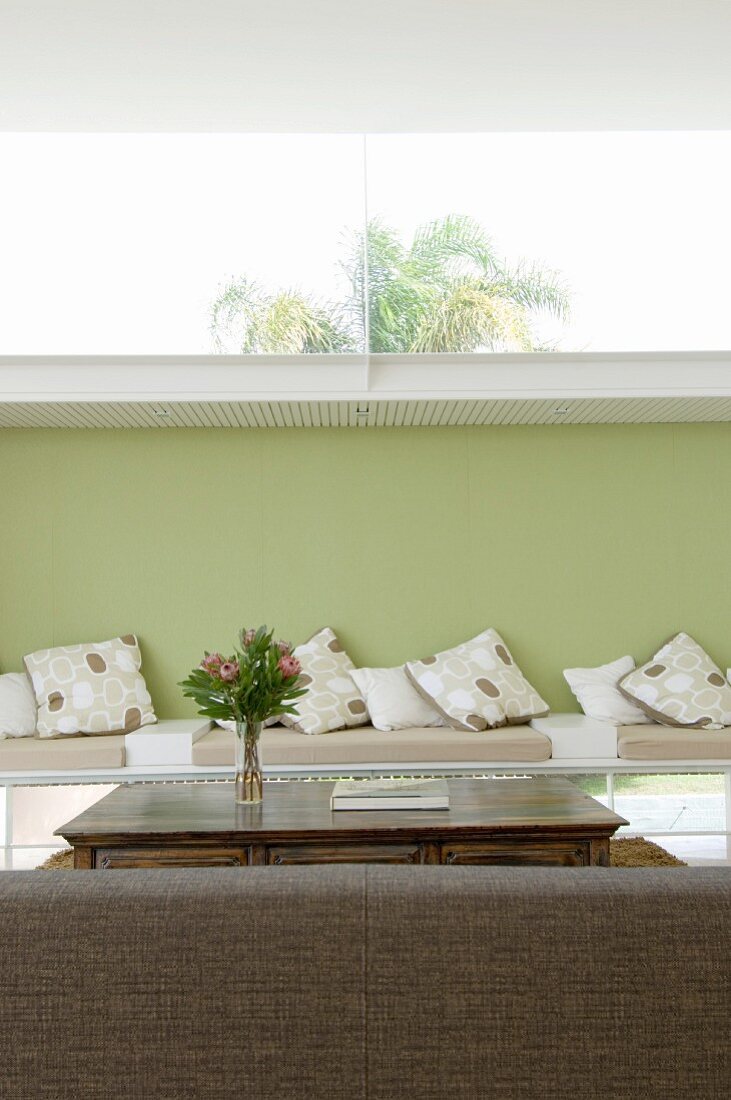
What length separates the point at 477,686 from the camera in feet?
18.4

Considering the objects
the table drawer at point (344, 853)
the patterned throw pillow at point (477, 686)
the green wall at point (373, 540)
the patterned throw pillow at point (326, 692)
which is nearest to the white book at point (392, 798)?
the table drawer at point (344, 853)

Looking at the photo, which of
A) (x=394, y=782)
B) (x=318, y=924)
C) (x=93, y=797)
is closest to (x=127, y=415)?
(x=93, y=797)

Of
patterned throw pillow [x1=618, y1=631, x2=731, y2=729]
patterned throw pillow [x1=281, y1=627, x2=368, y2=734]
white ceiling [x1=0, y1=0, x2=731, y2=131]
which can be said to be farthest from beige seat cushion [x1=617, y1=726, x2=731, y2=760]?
white ceiling [x1=0, y1=0, x2=731, y2=131]

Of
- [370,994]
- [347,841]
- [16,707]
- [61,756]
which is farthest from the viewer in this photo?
[16,707]

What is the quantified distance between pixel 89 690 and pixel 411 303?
107 inches

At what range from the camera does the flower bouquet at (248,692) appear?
11.4ft

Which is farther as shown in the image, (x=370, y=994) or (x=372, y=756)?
(x=372, y=756)

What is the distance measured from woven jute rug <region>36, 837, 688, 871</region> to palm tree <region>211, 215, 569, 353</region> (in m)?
2.56

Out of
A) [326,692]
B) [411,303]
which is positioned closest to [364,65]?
[411,303]

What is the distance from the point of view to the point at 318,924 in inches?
51.2

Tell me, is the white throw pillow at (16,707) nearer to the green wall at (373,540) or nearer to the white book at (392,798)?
the green wall at (373,540)

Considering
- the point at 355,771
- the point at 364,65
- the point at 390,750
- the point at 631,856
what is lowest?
the point at 631,856

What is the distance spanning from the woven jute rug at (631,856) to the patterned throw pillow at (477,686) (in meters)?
0.86

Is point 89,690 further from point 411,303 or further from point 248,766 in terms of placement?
point 411,303
